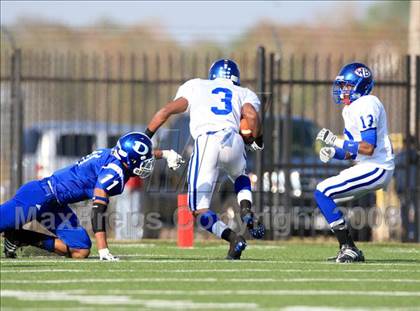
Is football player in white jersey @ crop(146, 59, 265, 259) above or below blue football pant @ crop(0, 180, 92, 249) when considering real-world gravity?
above

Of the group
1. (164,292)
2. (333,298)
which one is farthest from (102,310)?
(333,298)

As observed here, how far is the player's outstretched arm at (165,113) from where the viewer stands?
12.6m

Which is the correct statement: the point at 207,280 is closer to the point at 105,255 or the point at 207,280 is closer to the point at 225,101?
the point at 105,255

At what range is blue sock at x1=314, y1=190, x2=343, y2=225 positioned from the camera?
12.5m

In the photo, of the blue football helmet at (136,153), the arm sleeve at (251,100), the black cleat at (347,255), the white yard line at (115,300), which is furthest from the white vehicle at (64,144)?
the white yard line at (115,300)

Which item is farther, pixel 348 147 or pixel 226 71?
pixel 226 71

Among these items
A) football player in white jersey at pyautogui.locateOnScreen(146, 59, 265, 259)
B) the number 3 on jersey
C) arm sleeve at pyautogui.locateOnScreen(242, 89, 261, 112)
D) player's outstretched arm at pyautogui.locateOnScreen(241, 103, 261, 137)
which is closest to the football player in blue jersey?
football player in white jersey at pyautogui.locateOnScreen(146, 59, 265, 259)

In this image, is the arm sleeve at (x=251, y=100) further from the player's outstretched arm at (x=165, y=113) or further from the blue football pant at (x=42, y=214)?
the blue football pant at (x=42, y=214)

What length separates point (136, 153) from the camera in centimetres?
1220

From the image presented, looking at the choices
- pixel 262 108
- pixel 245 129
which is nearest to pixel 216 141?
pixel 245 129

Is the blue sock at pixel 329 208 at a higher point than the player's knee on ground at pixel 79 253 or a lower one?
higher

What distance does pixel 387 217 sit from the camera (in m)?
19.8

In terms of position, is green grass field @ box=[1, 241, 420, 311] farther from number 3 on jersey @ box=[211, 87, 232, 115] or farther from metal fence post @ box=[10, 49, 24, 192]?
metal fence post @ box=[10, 49, 24, 192]

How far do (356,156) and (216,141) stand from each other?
1.33 m
